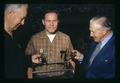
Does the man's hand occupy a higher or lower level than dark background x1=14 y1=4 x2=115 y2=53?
lower

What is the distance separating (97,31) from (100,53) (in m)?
0.52

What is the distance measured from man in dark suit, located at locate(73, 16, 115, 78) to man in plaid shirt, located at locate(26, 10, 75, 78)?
33cm

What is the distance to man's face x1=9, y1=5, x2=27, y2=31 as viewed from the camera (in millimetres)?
12102

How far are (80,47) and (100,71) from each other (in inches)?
29.3

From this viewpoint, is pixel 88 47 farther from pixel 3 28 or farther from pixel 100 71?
pixel 3 28

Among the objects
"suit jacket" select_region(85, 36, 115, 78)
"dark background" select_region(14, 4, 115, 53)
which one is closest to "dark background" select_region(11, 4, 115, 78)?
"dark background" select_region(14, 4, 115, 53)

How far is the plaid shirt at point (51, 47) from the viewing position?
12096 millimetres

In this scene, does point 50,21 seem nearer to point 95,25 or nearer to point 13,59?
point 95,25

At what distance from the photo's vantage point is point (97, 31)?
40.0 ft

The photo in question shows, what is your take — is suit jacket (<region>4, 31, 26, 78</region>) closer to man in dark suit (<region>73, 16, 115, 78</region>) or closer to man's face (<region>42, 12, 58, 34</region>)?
man's face (<region>42, 12, 58, 34</region>)

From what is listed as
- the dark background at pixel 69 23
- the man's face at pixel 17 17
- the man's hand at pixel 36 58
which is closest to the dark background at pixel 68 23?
the dark background at pixel 69 23

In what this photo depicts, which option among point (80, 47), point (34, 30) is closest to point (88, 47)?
point (80, 47)

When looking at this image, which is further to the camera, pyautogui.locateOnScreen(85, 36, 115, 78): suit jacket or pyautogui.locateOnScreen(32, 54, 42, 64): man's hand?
pyautogui.locateOnScreen(85, 36, 115, 78): suit jacket

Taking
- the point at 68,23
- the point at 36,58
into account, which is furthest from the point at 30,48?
the point at 68,23
